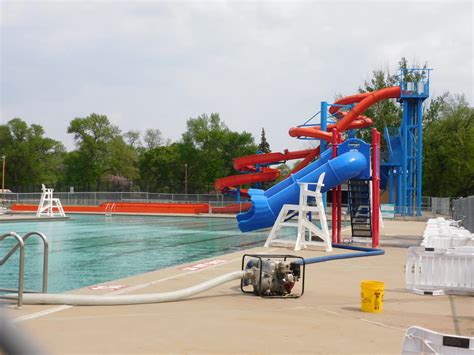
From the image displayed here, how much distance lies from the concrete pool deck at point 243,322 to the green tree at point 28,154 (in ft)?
282

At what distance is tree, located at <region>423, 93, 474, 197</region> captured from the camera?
176 ft

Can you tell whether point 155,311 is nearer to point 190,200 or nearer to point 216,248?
point 216,248

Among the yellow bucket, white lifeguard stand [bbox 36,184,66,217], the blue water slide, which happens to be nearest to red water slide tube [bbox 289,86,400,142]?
the blue water slide

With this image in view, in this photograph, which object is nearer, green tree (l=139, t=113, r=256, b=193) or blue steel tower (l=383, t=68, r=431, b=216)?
blue steel tower (l=383, t=68, r=431, b=216)

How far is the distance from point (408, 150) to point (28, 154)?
2569 inches

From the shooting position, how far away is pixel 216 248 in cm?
1820

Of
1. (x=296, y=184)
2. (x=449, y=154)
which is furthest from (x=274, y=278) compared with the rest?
(x=449, y=154)

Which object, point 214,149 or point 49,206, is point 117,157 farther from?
point 49,206

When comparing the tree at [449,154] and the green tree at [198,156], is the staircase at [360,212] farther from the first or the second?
the green tree at [198,156]

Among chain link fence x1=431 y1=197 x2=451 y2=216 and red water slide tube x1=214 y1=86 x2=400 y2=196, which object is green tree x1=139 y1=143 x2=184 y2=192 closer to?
red water slide tube x1=214 y1=86 x2=400 y2=196

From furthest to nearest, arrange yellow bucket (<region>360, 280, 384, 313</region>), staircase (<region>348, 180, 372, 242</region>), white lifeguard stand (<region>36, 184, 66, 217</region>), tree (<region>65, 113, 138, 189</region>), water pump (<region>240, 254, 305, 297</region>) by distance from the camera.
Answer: tree (<region>65, 113, 138, 189</region>)
white lifeguard stand (<region>36, 184, 66, 217</region>)
staircase (<region>348, 180, 372, 242</region>)
water pump (<region>240, 254, 305, 297</region>)
yellow bucket (<region>360, 280, 384, 313</region>)

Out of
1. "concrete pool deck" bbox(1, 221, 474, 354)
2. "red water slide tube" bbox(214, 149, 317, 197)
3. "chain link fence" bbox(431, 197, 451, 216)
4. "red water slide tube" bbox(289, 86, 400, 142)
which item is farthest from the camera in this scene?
"chain link fence" bbox(431, 197, 451, 216)

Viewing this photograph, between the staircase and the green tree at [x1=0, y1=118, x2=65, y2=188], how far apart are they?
77.6 m

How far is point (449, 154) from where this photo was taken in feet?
179
